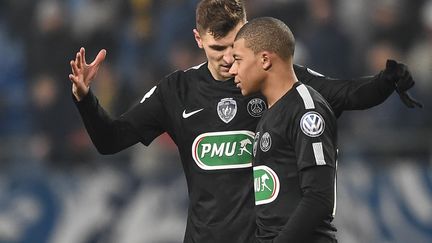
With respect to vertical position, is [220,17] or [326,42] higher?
[220,17]

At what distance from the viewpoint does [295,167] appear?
3.86 metres

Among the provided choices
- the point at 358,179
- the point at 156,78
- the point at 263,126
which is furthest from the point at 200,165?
the point at 156,78

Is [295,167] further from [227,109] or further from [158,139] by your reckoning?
[158,139]

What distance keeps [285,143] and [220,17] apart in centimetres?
79

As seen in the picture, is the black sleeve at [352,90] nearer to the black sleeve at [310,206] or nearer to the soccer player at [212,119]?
the soccer player at [212,119]

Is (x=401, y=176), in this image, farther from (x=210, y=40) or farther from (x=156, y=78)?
(x=210, y=40)

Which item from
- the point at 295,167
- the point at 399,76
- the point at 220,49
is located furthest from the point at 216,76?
the point at 399,76

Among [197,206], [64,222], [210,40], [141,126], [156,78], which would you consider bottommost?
[64,222]

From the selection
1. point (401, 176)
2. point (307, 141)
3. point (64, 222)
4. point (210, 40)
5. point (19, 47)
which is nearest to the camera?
point (307, 141)

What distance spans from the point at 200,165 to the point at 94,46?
5.16 m

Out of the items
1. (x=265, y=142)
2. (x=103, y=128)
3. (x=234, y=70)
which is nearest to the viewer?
(x=265, y=142)

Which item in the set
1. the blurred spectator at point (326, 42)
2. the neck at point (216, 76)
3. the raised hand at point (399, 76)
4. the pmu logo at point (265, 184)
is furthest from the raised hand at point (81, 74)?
the blurred spectator at point (326, 42)

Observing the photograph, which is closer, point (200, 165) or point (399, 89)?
point (399, 89)

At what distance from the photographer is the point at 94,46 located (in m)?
9.37
